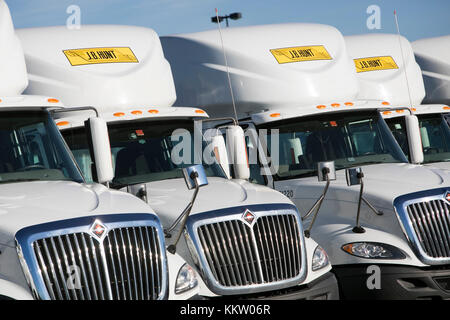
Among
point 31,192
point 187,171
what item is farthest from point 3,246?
point 187,171

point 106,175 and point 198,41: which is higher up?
point 198,41

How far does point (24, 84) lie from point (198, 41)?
3602 mm

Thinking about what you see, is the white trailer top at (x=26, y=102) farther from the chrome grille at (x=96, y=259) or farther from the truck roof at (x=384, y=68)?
the truck roof at (x=384, y=68)

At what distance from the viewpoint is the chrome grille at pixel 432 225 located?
8195 mm

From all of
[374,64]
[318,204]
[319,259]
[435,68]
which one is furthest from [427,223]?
[435,68]

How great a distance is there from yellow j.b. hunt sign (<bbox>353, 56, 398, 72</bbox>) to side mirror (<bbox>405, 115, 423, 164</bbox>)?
12.2 ft

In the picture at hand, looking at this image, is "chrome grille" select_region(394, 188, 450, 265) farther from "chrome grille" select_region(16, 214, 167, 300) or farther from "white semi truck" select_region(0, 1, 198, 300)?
"chrome grille" select_region(16, 214, 167, 300)

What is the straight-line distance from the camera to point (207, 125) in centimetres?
1030

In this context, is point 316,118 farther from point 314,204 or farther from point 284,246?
point 284,246

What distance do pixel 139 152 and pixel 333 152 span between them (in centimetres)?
253

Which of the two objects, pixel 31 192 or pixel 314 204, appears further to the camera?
pixel 314 204

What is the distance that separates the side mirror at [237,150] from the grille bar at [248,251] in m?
1.34

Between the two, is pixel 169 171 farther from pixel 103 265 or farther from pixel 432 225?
pixel 432 225

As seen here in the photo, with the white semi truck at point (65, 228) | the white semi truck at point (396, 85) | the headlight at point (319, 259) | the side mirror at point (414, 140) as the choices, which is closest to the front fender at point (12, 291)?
the white semi truck at point (65, 228)
